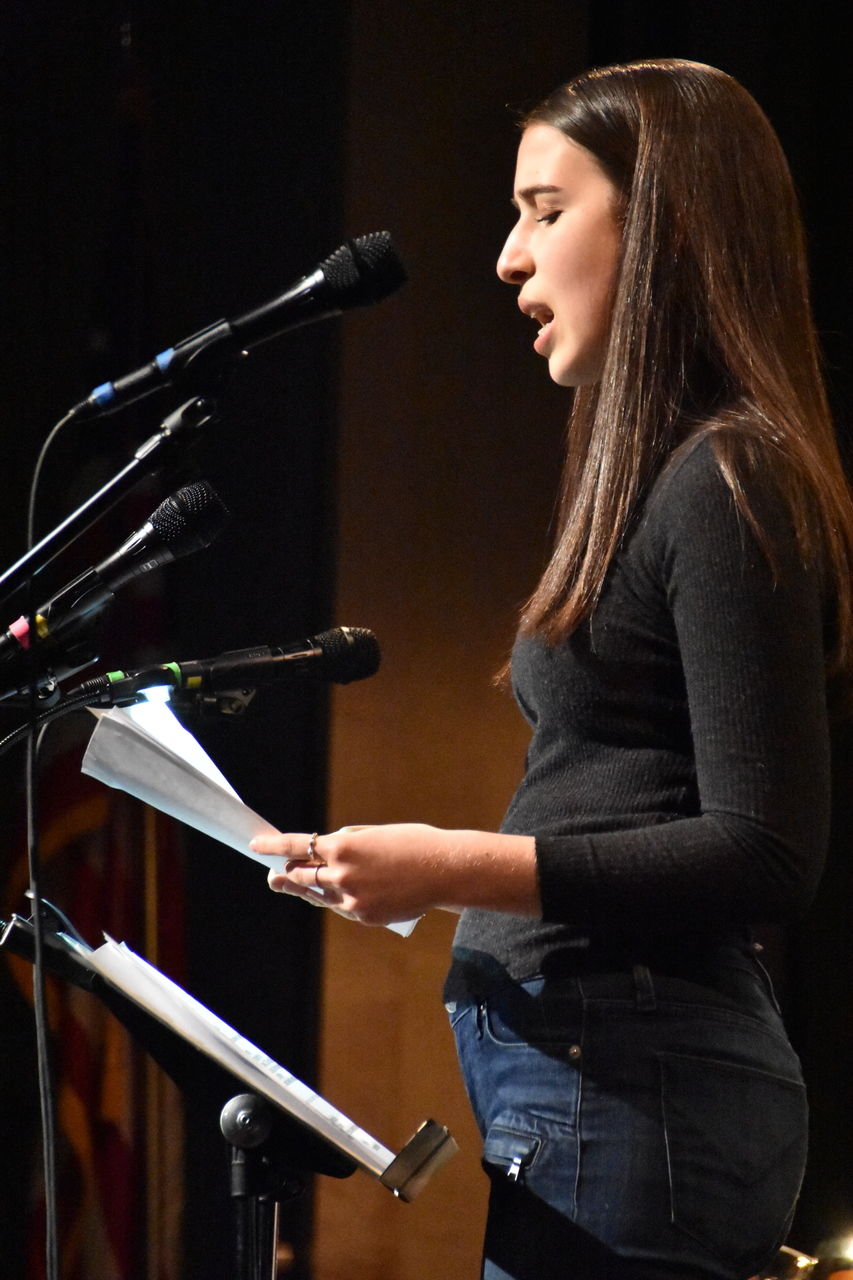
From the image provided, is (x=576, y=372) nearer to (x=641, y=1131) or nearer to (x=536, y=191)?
(x=536, y=191)

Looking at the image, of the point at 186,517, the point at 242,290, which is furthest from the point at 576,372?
the point at 242,290

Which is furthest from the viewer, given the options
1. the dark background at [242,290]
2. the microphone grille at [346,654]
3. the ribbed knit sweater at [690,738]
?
the dark background at [242,290]

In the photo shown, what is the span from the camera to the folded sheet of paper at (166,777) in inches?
35.4

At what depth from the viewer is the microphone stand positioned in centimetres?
90

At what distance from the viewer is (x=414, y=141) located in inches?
95.3

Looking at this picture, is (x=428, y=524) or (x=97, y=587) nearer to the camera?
(x=97, y=587)

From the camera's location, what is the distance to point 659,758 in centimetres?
97

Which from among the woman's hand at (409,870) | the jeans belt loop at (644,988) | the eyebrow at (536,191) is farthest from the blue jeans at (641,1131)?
the eyebrow at (536,191)

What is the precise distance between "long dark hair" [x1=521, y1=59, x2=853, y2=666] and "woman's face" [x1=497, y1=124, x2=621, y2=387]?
0.05 feet

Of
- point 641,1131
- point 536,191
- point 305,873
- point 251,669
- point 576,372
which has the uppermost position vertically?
point 536,191

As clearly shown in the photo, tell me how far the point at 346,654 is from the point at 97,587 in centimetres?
19

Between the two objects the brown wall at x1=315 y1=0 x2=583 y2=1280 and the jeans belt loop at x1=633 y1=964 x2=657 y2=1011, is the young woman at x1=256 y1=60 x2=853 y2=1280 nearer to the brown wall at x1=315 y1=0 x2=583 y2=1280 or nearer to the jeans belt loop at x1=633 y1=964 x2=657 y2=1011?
the jeans belt loop at x1=633 y1=964 x2=657 y2=1011

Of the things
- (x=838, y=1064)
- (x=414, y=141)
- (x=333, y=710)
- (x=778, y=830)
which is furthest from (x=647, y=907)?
(x=414, y=141)

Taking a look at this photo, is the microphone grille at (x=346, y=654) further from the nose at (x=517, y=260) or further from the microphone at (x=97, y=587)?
the nose at (x=517, y=260)
